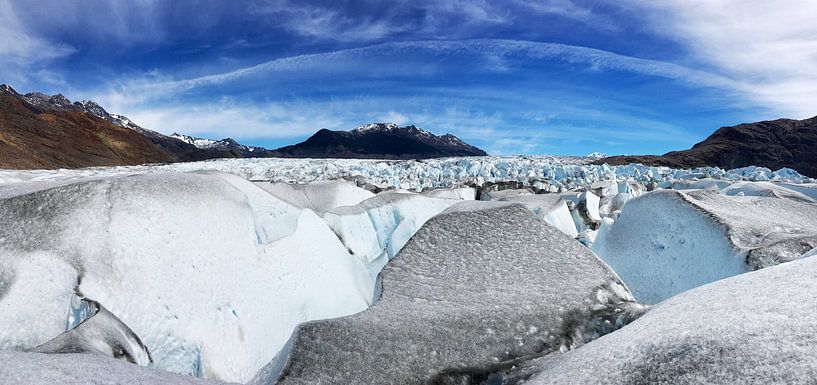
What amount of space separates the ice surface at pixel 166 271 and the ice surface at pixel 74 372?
127 cm

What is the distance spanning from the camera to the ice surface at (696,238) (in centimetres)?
407

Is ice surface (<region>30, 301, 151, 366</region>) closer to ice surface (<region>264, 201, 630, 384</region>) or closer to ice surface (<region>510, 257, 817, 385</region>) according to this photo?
ice surface (<region>264, 201, 630, 384</region>)

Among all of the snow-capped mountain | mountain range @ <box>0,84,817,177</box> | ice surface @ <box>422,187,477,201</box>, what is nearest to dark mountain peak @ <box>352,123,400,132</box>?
the snow-capped mountain

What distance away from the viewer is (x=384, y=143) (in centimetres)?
15138

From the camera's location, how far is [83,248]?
135 inches

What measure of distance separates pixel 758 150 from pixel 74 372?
48.1 meters

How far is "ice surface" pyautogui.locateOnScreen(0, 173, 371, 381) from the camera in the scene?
3205mm

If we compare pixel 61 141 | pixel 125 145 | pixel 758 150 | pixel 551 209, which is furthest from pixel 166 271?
pixel 125 145

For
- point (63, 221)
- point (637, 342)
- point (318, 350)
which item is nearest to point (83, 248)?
point (63, 221)

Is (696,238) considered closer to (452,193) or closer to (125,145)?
(452,193)

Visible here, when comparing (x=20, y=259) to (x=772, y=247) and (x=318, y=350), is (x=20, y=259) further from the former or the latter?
(x=772, y=247)

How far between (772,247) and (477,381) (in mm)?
2925

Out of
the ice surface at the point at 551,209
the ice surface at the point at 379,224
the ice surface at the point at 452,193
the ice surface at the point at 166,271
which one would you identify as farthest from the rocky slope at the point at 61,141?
the ice surface at the point at 166,271

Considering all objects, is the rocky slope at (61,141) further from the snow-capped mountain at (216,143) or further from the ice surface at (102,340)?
the snow-capped mountain at (216,143)
